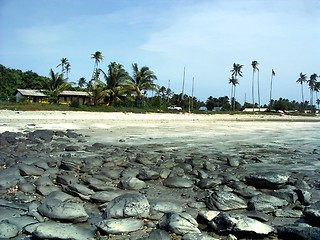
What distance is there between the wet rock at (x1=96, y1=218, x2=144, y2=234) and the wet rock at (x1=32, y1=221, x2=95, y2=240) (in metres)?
0.14

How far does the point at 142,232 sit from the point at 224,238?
0.96 m

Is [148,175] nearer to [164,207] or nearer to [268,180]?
[164,207]

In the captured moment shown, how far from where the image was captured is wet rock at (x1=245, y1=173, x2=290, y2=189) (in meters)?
5.94

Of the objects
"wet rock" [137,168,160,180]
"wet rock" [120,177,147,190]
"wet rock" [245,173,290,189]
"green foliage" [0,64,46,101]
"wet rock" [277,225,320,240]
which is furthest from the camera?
"green foliage" [0,64,46,101]

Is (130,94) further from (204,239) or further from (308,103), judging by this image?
(308,103)

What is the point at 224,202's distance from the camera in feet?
16.1

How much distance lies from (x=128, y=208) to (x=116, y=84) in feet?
125

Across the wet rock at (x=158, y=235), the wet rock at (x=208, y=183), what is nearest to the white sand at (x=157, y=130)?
the wet rock at (x=208, y=183)

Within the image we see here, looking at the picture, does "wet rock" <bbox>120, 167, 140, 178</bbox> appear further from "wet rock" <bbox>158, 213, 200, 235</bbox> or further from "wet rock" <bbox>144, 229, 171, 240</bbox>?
"wet rock" <bbox>144, 229, 171, 240</bbox>

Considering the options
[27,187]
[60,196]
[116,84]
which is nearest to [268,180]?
[60,196]

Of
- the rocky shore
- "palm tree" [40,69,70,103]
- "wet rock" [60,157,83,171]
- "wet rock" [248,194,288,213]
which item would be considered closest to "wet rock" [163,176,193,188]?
the rocky shore

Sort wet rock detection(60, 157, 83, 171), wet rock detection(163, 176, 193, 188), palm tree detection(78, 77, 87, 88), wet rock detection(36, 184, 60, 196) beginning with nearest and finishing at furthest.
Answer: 1. wet rock detection(36, 184, 60, 196)
2. wet rock detection(163, 176, 193, 188)
3. wet rock detection(60, 157, 83, 171)
4. palm tree detection(78, 77, 87, 88)

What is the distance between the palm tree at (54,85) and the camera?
43500 mm

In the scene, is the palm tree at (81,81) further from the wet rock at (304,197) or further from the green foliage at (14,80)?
the wet rock at (304,197)
